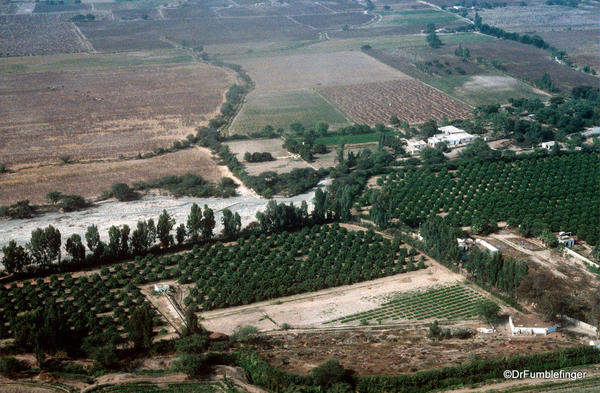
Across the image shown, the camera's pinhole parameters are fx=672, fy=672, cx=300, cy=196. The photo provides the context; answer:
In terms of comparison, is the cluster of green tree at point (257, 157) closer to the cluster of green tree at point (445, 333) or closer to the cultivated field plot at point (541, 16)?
the cluster of green tree at point (445, 333)

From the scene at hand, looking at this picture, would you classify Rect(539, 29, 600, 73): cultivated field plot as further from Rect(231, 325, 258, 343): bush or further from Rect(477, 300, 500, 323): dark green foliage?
Rect(231, 325, 258, 343): bush

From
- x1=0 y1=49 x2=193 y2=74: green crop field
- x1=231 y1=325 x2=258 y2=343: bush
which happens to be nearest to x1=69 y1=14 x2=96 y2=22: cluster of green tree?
x1=0 y1=49 x2=193 y2=74: green crop field

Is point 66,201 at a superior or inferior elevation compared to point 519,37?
inferior

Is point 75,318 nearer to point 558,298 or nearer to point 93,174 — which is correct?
point 93,174

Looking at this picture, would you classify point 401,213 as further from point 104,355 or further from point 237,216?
point 104,355

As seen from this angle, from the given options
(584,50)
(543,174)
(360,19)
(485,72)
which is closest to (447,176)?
(543,174)

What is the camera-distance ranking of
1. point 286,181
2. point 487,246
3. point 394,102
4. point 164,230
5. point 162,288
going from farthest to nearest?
point 394,102
point 286,181
point 164,230
point 487,246
point 162,288

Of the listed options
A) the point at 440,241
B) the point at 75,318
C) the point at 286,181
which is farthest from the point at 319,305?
the point at 286,181

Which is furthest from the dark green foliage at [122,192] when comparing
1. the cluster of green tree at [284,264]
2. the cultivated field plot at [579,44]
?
the cultivated field plot at [579,44]
